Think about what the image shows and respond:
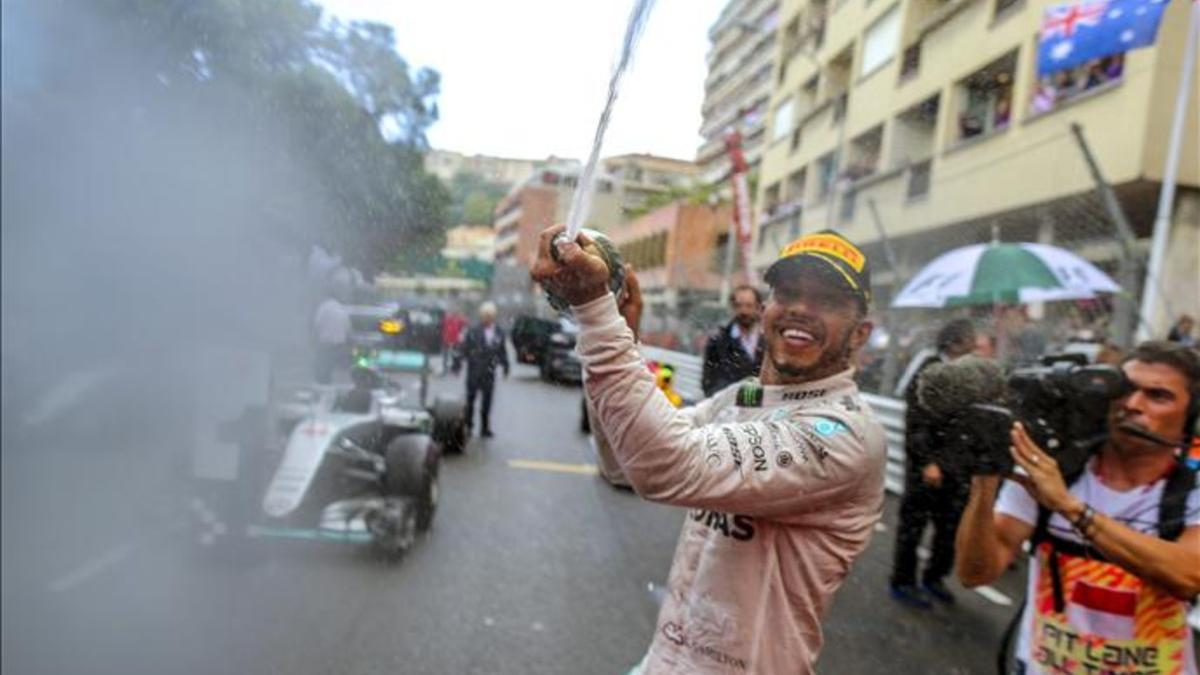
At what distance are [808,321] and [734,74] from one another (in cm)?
64

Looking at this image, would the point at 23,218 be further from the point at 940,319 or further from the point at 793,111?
the point at 940,319

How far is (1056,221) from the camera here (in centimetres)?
848

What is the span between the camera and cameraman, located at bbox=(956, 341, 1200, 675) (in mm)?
1671

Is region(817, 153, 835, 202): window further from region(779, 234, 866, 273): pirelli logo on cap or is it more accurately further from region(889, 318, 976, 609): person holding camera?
region(779, 234, 866, 273): pirelli logo on cap

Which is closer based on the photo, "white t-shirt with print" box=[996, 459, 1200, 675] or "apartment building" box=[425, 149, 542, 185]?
"apartment building" box=[425, 149, 542, 185]

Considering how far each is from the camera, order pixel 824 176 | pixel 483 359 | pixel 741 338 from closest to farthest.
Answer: pixel 741 338 < pixel 824 176 < pixel 483 359

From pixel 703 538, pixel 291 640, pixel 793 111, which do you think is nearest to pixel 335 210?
pixel 291 640

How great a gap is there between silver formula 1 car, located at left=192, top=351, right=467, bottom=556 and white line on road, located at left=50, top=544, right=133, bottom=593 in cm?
→ 48

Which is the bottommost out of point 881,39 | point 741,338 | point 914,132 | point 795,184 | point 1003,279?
point 741,338

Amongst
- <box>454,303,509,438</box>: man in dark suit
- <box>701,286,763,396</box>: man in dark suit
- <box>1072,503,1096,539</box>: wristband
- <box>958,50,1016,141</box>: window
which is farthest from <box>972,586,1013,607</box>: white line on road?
<box>454,303,509,438</box>: man in dark suit

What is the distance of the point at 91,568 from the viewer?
402 cm

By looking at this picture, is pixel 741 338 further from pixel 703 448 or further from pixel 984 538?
pixel 703 448

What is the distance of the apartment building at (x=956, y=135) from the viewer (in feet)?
7.50

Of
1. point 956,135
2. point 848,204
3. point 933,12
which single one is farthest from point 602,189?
point 848,204
